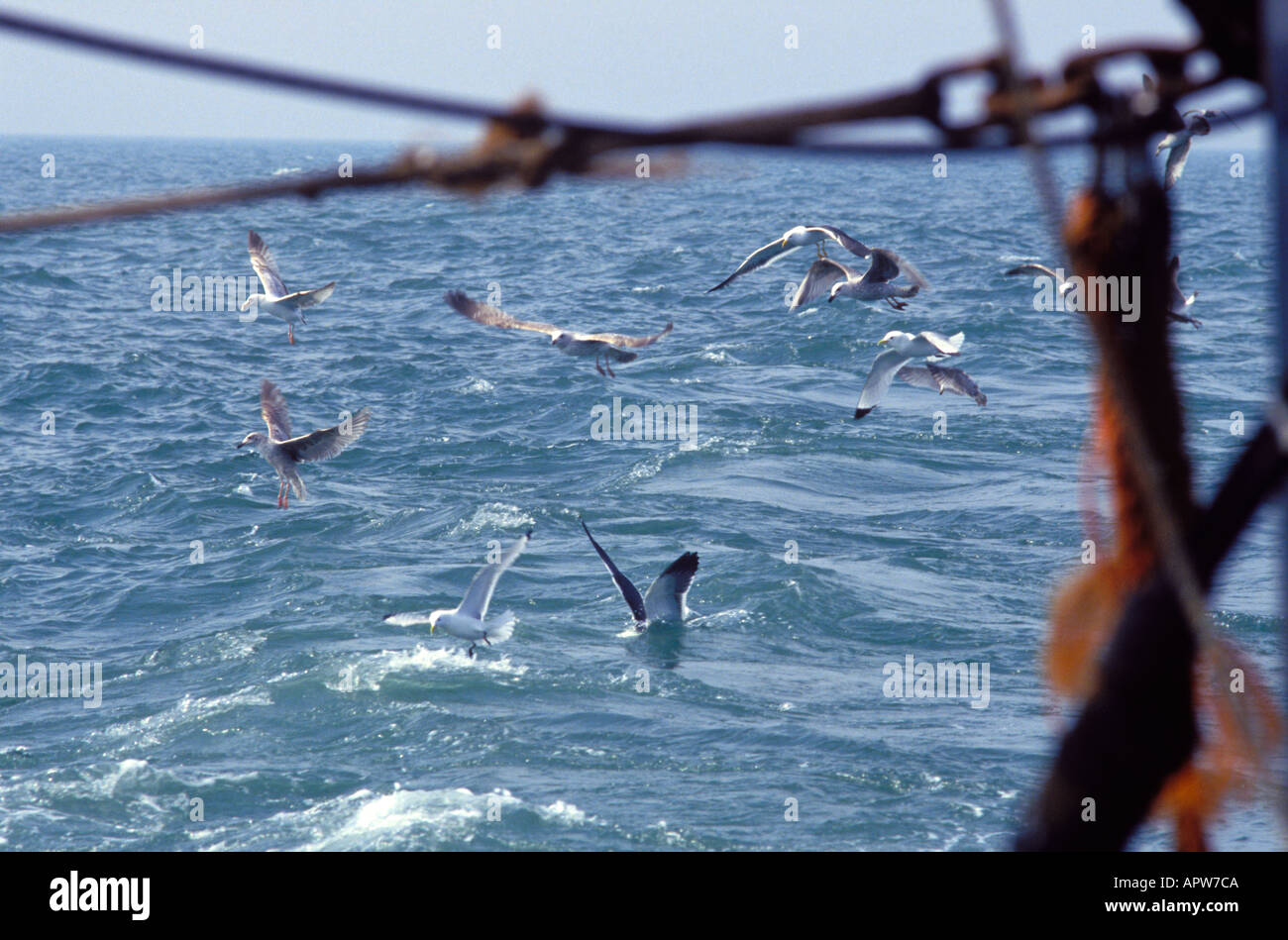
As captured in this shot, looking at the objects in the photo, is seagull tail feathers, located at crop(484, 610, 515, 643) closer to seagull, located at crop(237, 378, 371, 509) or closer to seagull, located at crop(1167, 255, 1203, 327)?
seagull, located at crop(237, 378, 371, 509)

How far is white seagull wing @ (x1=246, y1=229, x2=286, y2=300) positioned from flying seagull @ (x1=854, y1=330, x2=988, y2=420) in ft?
25.8

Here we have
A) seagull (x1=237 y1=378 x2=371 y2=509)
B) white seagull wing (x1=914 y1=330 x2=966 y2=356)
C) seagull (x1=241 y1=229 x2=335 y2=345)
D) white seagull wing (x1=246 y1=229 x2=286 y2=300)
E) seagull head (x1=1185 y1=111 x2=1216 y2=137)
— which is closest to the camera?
seagull head (x1=1185 y1=111 x2=1216 y2=137)

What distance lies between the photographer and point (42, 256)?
42.3 m

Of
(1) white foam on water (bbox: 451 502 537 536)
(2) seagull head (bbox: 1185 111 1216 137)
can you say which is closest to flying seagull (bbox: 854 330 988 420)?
(2) seagull head (bbox: 1185 111 1216 137)

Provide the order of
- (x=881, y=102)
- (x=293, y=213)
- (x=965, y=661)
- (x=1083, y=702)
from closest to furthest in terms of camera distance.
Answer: (x=881, y=102), (x=1083, y=702), (x=965, y=661), (x=293, y=213)

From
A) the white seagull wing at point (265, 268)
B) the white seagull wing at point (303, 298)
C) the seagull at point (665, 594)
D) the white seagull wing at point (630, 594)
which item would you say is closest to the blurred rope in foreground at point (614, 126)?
the white seagull wing at point (630, 594)

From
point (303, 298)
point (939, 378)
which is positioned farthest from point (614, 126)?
point (303, 298)

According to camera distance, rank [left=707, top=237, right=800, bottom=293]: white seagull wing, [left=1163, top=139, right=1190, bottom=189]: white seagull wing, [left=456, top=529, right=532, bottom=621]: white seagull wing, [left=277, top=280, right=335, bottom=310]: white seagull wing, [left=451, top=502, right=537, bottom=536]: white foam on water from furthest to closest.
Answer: [left=451, top=502, right=537, bottom=536]: white foam on water
[left=277, top=280, right=335, bottom=310]: white seagull wing
[left=707, top=237, right=800, bottom=293]: white seagull wing
[left=1163, top=139, right=1190, bottom=189]: white seagull wing
[left=456, top=529, right=532, bottom=621]: white seagull wing

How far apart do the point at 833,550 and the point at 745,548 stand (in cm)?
128

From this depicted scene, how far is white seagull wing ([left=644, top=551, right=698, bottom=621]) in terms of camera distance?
15734 mm

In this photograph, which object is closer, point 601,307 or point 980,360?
point 980,360

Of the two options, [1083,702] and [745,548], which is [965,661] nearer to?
[745,548]

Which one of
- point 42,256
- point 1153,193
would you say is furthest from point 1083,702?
point 42,256

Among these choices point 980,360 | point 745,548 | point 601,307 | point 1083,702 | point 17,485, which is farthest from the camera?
point 601,307
